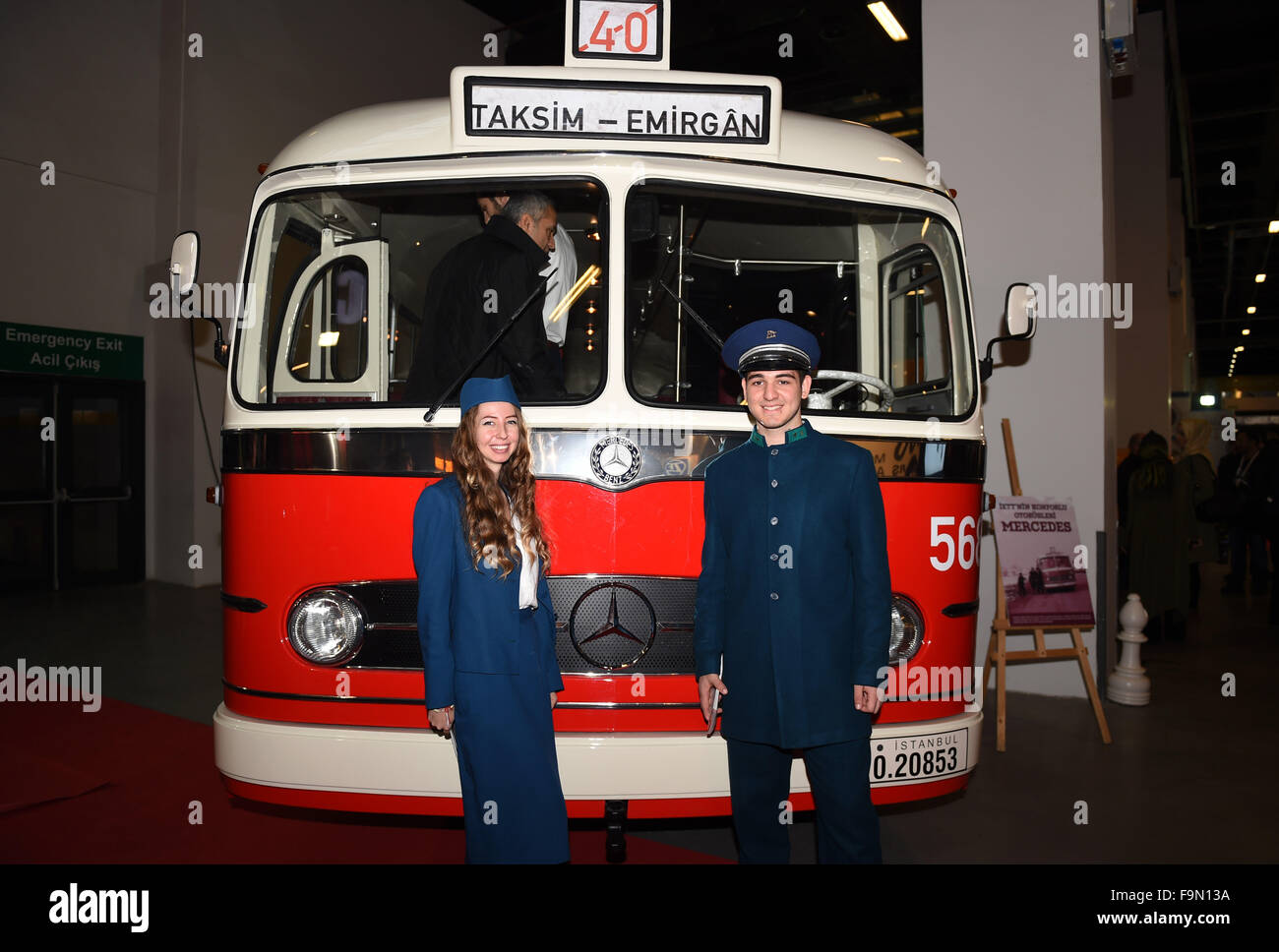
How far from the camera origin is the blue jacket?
8.27 ft

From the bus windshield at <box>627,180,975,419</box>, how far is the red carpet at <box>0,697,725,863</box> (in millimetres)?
1824

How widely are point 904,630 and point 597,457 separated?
1204mm

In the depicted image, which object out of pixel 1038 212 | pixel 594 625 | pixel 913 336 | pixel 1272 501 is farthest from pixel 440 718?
pixel 1272 501

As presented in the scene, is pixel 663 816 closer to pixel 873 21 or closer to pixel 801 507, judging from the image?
pixel 801 507

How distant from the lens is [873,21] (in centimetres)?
1092

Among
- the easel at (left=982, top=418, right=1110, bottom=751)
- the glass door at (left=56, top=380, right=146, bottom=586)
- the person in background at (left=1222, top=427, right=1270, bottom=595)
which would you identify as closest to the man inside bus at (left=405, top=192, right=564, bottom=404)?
the easel at (left=982, top=418, right=1110, bottom=751)

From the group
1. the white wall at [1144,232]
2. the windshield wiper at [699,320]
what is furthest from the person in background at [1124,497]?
the windshield wiper at [699,320]

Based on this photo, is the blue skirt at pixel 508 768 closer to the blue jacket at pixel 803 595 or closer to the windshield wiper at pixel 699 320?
the blue jacket at pixel 803 595

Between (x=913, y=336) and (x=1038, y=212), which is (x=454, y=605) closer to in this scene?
(x=913, y=336)

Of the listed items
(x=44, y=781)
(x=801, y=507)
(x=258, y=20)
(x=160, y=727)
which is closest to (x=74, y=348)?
(x=258, y=20)

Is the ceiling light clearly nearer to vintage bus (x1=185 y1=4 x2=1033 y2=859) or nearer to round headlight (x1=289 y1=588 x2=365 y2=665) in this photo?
vintage bus (x1=185 y1=4 x2=1033 y2=859)

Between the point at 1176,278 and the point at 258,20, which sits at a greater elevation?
the point at 258,20

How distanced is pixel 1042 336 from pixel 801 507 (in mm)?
4348

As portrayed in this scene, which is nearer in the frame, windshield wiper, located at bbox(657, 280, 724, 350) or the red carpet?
windshield wiper, located at bbox(657, 280, 724, 350)
